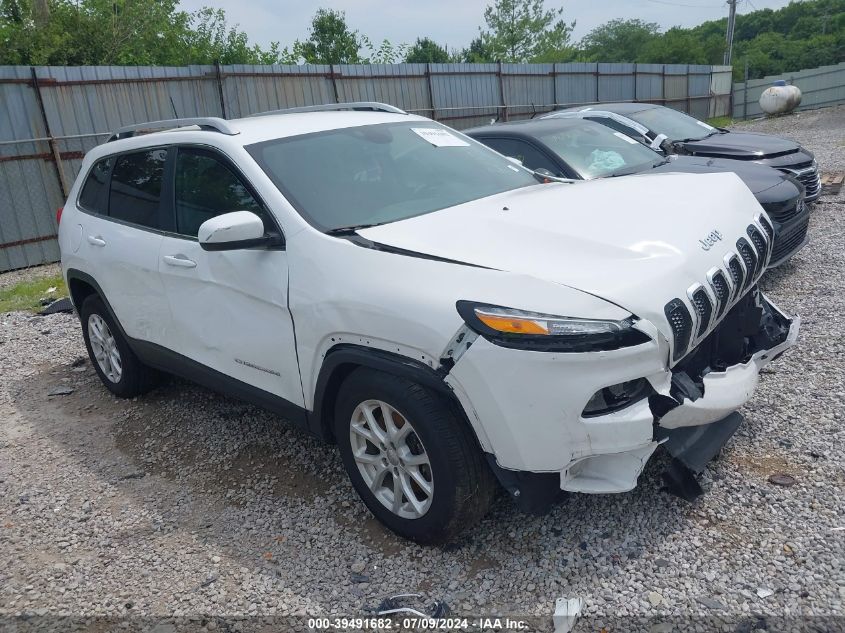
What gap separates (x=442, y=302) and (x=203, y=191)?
6.07 feet

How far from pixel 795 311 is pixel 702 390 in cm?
317

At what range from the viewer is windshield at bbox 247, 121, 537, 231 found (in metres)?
3.33

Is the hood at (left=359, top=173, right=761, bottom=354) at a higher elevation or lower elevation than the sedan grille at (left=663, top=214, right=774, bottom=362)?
higher

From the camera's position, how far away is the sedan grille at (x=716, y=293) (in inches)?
103

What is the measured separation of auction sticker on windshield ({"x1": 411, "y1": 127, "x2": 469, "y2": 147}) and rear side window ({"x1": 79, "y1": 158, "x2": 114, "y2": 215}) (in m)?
2.12

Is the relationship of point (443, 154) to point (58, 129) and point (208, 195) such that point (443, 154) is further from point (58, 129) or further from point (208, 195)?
point (58, 129)

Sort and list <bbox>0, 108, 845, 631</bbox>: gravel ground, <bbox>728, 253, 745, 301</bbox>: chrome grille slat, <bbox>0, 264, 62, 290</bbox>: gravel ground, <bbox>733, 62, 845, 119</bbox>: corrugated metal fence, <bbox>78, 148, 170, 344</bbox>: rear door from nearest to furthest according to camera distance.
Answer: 1. <bbox>0, 108, 845, 631</bbox>: gravel ground
2. <bbox>728, 253, 745, 301</bbox>: chrome grille slat
3. <bbox>78, 148, 170, 344</bbox>: rear door
4. <bbox>0, 264, 62, 290</bbox>: gravel ground
5. <bbox>733, 62, 845, 119</bbox>: corrugated metal fence

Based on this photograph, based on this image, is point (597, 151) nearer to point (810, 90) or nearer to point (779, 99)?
point (779, 99)

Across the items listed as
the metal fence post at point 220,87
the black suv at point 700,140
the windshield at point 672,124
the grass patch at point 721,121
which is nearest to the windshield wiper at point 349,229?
the black suv at point 700,140

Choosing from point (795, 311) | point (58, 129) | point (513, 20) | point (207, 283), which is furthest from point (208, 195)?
point (513, 20)

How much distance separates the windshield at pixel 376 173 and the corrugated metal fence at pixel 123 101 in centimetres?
786

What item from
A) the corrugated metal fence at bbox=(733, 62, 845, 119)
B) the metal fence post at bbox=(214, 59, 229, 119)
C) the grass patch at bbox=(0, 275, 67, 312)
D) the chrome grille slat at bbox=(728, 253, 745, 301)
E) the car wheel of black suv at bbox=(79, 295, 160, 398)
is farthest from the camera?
the corrugated metal fence at bbox=(733, 62, 845, 119)

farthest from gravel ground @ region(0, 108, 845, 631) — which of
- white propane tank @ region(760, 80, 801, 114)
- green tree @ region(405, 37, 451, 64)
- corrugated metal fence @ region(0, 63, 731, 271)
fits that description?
green tree @ region(405, 37, 451, 64)

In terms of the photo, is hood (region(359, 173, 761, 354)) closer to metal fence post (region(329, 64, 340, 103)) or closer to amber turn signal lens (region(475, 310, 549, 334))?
amber turn signal lens (region(475, 310, 549, 334))
